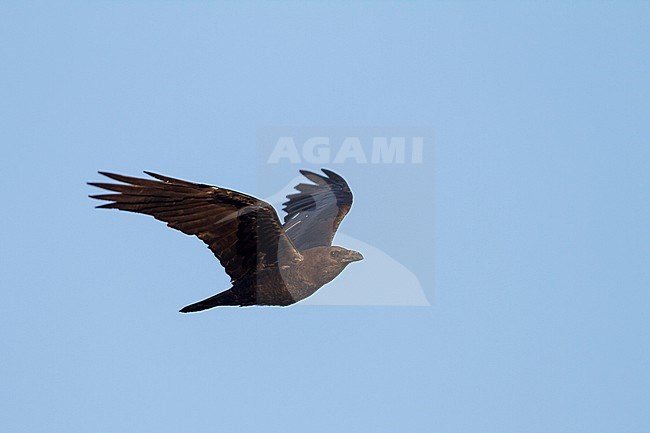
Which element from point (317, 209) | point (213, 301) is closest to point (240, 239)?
point (213, 301)

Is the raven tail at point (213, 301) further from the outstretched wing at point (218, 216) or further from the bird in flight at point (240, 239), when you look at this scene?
the outstretched wing at point (218, 216)

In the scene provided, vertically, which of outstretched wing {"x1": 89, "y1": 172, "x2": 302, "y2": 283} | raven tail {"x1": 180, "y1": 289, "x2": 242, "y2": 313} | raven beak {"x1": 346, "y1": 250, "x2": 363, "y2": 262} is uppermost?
outstretched wing {"x1": 89, "y1": 172, "x2": 302, "y2": 283}

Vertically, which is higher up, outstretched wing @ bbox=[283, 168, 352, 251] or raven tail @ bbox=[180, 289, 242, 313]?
outstretched wing @ bbox=[283, 168, 352, 251]

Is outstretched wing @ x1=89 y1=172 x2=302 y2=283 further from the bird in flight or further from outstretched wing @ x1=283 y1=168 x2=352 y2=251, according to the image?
outstretched wing @ x1=283 y1=168 x2=352 y2=251

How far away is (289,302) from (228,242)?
5.24 ft

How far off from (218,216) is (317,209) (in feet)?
16.0

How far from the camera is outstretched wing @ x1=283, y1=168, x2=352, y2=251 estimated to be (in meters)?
26.0

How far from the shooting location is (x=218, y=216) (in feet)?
74.5

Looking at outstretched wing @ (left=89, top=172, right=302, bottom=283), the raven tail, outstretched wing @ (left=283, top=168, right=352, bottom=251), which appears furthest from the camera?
outstretched wing @ (left=283, top=168, right=352, bottom=251)

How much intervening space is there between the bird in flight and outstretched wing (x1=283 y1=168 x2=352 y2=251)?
0.22 metres

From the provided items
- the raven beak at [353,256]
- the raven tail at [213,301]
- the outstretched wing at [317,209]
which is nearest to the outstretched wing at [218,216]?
the raven tail at [213,301]

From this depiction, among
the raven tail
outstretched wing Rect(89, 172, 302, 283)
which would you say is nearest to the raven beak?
outstretched wing Rect(89, 172, 302, 283)

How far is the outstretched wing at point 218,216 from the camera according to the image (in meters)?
21.8

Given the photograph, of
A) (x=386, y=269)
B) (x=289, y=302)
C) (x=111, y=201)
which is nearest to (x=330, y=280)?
(x=289, y=302)
